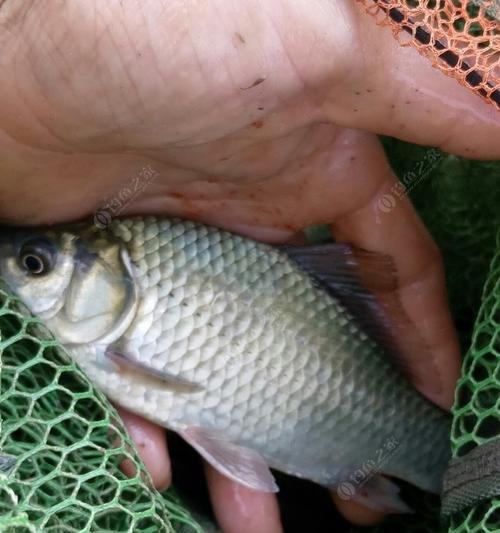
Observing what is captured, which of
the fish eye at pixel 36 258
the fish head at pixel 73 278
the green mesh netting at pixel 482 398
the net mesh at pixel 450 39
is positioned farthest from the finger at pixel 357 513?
the net mesh at pixel 450 39

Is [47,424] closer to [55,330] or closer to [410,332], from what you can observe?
[55,330]

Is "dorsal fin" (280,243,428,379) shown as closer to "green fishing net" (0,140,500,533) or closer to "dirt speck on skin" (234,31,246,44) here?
"green fishing net" (0,140,500,533)

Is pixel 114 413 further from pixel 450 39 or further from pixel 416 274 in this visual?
pixel 450 39

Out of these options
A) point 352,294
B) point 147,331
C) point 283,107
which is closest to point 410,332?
point 352,294

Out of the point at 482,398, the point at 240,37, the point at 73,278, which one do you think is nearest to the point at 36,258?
the point at 73,278

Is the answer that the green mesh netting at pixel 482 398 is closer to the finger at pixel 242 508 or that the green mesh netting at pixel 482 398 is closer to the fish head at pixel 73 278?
the finger at pixel 242 508

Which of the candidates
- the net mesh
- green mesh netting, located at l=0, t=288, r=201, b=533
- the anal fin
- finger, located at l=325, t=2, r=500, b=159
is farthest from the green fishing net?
Answer: the net mesh
